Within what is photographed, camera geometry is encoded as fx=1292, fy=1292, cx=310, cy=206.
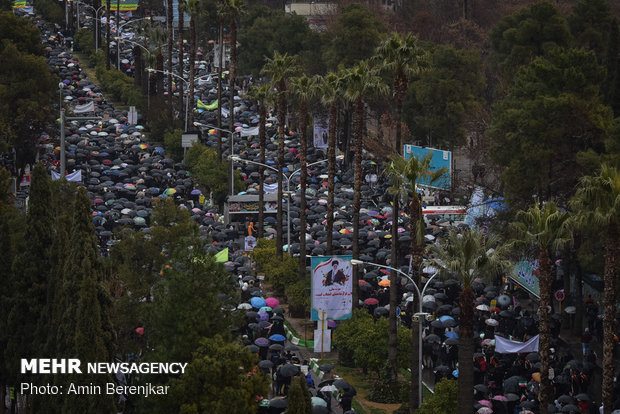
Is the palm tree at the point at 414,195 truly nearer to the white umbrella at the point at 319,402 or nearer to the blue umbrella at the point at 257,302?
the white umbrella at the point at 319,402

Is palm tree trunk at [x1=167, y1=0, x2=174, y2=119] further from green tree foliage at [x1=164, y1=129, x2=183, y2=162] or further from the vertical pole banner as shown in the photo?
the vertical pole banner

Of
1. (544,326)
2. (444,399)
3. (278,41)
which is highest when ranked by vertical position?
(544,326)

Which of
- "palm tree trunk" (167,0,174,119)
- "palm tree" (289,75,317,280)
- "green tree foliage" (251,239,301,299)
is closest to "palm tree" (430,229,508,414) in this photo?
"green tree foliage" (251,239,301,299)

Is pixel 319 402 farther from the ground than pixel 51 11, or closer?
closer

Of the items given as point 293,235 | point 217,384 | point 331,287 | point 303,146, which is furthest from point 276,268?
point 217,384

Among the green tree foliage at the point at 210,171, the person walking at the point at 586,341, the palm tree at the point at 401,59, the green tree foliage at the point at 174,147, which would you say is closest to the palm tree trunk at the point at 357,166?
the palm tree at the point at 401,59

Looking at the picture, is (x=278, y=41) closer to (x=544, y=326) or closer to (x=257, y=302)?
(x=257, y=302)

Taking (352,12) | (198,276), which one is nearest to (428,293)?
(198,276)
